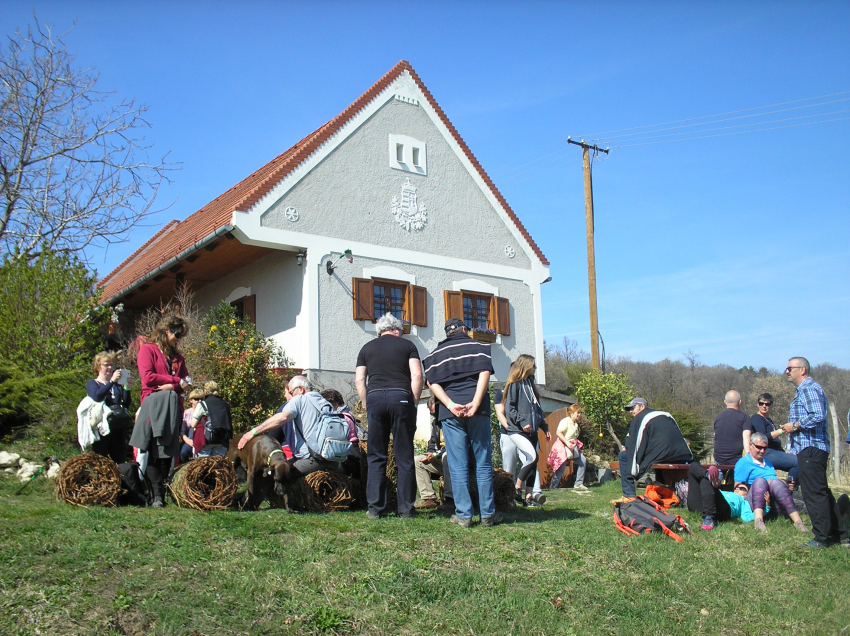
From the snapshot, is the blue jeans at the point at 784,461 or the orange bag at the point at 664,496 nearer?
the orange bag at the point at 664,496

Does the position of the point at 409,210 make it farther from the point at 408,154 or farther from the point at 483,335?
the point at 483,335

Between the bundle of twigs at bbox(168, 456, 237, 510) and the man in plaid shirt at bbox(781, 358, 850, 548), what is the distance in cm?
533

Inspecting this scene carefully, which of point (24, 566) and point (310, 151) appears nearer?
point (24, 566)

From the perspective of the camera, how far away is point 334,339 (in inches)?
623

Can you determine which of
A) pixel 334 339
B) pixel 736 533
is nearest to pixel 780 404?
pixel 334 339

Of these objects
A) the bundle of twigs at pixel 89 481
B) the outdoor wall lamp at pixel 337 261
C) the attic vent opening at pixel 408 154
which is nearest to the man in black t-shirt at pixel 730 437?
the bundle of twigs at pixel 89 481

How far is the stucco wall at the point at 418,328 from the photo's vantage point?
15.8 m

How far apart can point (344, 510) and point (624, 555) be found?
2614mm

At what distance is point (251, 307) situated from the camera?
1731cm

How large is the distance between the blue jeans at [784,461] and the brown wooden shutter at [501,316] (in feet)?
32.4

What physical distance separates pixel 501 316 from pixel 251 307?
6.20 meters

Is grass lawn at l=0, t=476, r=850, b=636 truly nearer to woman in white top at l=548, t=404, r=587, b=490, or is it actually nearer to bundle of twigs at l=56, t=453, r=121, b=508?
bundle of twigs at l=56, t=453, r=121, b=508

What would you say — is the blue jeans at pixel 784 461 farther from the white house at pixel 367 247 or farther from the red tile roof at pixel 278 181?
the red tile roof at pixel 278 181

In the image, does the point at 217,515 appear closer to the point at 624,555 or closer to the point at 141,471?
the point at 141,471
